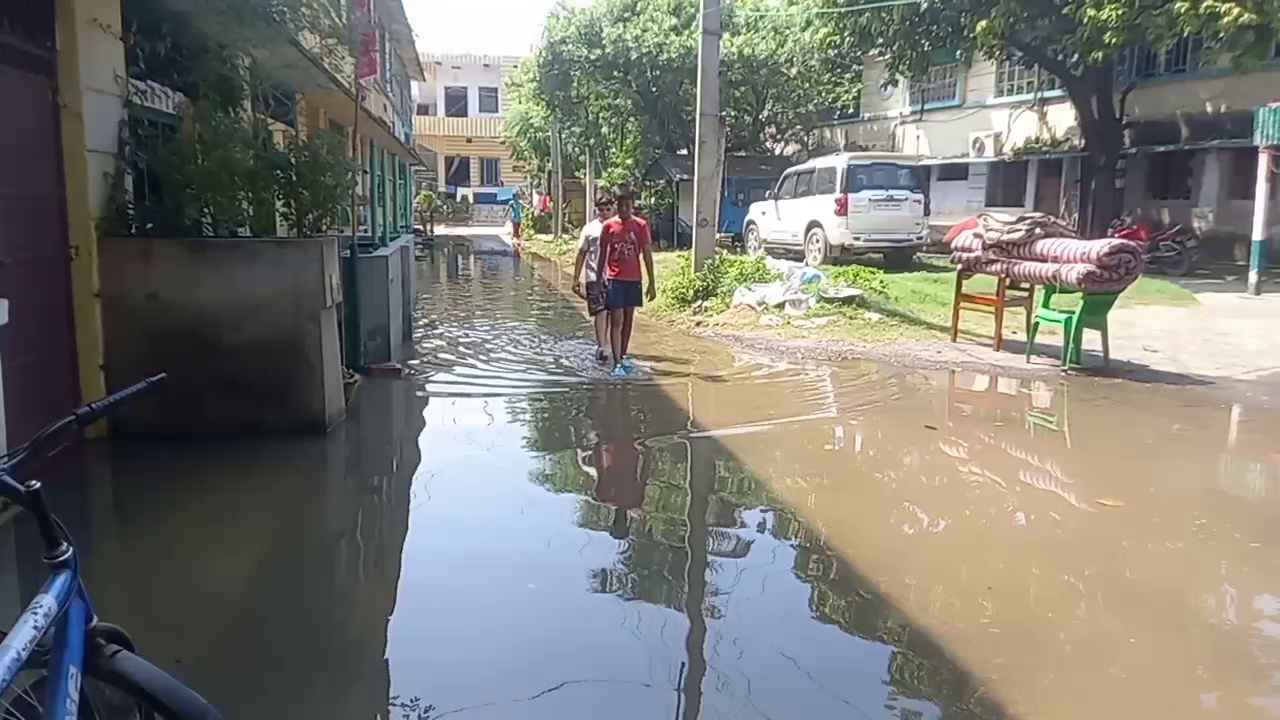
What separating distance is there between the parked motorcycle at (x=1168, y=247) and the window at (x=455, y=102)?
37.8 metres

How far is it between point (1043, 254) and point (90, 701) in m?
8.72

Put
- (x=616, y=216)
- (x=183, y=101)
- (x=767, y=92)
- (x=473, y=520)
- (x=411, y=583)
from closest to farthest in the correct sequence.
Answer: (x=411, y=583)
(x=473, y=520)
(x=183, y=101)
(x=616, y=216)
(x=767, y=92)

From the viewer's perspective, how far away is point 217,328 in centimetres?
643

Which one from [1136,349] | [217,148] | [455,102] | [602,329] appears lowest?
[1136,349]

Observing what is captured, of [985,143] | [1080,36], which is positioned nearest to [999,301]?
[1080,36]

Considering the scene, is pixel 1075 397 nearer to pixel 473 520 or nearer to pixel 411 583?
pixel 473 520

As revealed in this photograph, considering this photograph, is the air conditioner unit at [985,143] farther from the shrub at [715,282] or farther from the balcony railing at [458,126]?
the balcony railing at [458,126]

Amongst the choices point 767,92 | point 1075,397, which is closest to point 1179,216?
point 767,92

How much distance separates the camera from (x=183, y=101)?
7102 mm

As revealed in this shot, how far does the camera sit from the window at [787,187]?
65.1 ft

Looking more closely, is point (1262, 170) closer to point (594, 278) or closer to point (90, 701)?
point (594, 278)

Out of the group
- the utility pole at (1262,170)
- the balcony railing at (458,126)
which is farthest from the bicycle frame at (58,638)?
the balcony railing at (458,126)

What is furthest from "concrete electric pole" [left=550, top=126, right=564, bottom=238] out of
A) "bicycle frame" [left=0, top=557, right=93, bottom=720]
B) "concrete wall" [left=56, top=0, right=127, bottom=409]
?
"bicycle frame" [left=0, top=557, right=93, bottom=720]

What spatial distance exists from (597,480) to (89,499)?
267 cm
